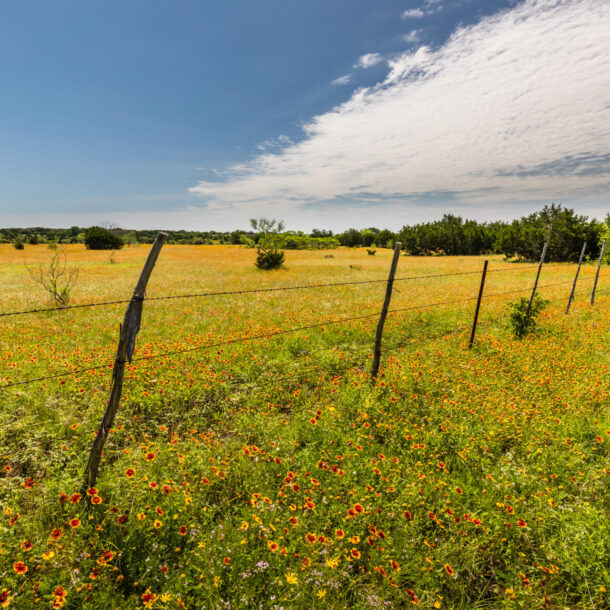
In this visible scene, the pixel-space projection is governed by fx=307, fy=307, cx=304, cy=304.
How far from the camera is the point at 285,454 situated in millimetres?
4098

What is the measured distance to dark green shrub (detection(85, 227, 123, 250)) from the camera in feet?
193

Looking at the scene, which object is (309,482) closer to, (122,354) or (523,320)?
(122,354)

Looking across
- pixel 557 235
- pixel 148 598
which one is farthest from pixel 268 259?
pixel 557 235

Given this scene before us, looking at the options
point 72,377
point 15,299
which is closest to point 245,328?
point 72,377

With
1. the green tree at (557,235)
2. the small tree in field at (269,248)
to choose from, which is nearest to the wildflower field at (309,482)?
the small tree in field at (269,248)

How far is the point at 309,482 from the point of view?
3617mm

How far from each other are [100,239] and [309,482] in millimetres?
70473

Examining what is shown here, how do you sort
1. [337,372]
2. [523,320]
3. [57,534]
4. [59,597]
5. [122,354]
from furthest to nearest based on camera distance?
[523,320] → [337,372] → [122,354] → [57,534] → [59,597]

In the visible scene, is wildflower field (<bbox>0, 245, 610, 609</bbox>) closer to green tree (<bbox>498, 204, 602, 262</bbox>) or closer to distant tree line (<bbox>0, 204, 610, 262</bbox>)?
distant tree line (<bbox>0, 204, 610, 262</bbox>)

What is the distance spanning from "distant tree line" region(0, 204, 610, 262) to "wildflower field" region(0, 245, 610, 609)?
2681 cm

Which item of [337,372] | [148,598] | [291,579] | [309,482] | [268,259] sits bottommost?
[337,372]

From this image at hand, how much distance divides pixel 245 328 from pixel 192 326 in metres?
1.80

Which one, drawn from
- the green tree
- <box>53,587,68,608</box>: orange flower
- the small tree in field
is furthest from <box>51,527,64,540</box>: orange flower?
the green tree

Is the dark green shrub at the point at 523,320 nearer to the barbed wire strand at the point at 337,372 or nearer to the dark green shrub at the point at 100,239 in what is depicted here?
the barbed wire strand at the point at 337,372
